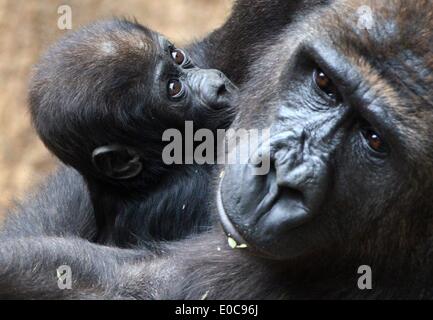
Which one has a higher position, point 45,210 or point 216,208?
point 45,210

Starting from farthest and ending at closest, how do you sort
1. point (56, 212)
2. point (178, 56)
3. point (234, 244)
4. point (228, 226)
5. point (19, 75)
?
point (19, 75) → point (56, 212) → point (178, 56) → point (234, 244) → point (228, 226)

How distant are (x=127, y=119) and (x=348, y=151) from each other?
5.23 ft

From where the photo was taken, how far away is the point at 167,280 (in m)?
4.45

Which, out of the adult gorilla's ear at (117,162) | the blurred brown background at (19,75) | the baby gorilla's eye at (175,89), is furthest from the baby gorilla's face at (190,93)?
the blurred brown background at (19,75)

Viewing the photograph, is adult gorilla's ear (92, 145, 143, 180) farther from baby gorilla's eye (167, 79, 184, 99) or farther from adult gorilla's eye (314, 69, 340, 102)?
adult gorilla's eye (314, 69, 340, 102)

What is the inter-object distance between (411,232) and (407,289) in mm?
258

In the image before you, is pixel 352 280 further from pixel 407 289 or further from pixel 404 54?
pixel 404 54

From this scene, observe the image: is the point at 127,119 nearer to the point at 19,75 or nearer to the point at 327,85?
the point at 327,85

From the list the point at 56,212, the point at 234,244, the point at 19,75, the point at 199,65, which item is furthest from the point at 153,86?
the point at 19,75

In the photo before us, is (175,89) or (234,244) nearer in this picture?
(234,244)

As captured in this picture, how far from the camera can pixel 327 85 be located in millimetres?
3832

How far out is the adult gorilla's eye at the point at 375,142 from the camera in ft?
12.1
